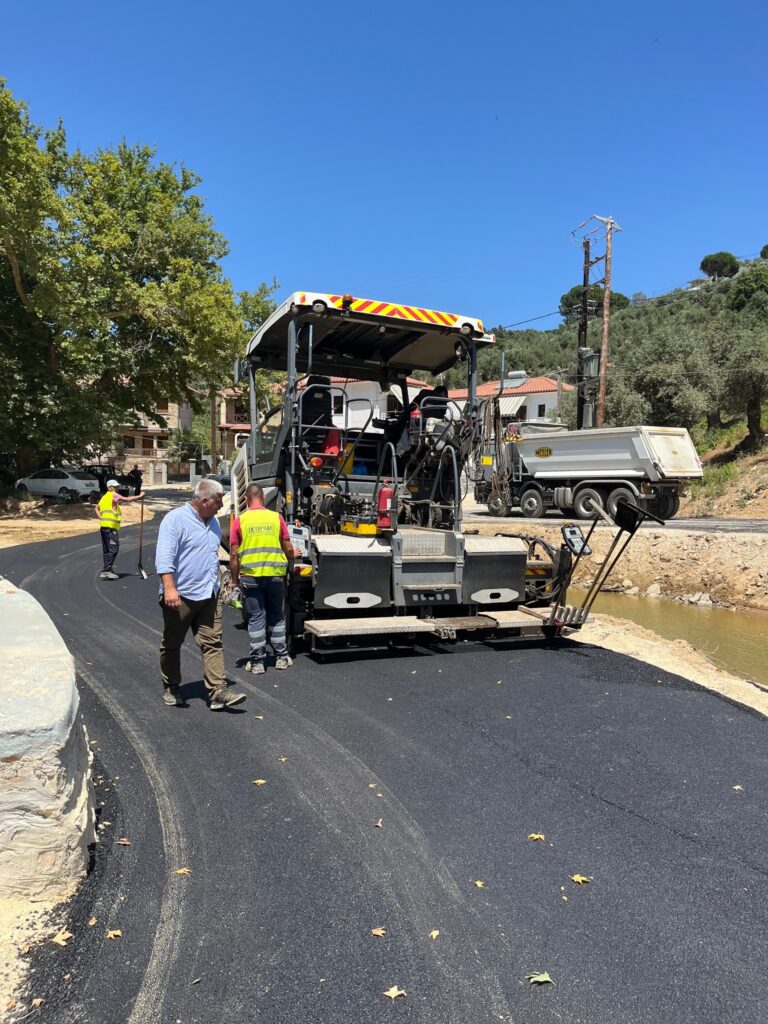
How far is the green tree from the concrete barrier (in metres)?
119

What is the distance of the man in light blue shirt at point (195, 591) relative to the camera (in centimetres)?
481

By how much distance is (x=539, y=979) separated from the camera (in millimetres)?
2400

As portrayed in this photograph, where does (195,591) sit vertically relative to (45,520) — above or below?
above

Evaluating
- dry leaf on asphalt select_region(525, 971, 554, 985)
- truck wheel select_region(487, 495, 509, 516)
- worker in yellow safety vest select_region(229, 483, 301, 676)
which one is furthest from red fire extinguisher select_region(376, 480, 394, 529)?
truck wheel select_region(487, 495, 509, 516)

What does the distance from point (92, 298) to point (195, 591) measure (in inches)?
788

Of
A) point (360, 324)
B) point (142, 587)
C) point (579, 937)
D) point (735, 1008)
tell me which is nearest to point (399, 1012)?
point (579, 937)

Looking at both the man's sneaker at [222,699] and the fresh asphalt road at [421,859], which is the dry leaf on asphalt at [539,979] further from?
the man's sneaker at [222,699]

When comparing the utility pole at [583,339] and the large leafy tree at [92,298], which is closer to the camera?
the large leafy tree at [92,298]

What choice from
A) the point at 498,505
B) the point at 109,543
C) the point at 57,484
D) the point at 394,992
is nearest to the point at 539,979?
the point at 394,992

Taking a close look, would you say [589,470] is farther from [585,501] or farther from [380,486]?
[380,486]

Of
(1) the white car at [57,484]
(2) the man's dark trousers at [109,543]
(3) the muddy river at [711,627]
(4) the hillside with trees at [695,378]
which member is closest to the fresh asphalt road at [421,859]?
(3) the muddy river at [711,627]

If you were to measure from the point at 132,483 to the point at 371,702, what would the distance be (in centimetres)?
3267

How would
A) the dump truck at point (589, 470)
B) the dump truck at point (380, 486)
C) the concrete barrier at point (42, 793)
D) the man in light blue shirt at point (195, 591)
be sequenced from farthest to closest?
1. the dump truck at point (589, 470)
2. the dump truck at point (380, 486)
3. the man in light blue shirt at point (195, 591)
4. the concrete barrier at point (42, 793)

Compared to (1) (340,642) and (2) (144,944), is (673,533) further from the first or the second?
(2) (144,944)
